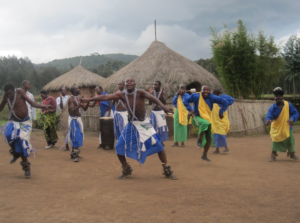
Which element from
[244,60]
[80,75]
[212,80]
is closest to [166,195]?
[244,60]

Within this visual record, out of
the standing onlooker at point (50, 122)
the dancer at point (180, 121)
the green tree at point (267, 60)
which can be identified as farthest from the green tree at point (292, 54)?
the standing onlooker at point (50, 122)

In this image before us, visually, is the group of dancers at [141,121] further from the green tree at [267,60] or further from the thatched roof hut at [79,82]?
the thatched roof hut at [79,82]

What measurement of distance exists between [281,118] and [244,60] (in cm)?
764

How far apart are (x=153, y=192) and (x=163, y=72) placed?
10.4 metres

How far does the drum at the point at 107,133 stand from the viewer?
8.03m

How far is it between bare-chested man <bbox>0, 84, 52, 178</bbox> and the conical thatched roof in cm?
880

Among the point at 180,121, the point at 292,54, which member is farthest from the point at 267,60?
the point at 180,121

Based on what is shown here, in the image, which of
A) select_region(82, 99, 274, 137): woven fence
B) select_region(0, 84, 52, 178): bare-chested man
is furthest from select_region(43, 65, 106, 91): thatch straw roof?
select_region(0, 84, 52, 178): bare-chested man

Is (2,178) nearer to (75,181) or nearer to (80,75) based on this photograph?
(75,181)

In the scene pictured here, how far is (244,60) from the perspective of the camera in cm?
1316

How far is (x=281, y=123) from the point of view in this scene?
6105 mm

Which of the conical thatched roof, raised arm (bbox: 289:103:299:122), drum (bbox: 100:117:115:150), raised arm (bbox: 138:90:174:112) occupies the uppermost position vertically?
the conical thatched roof

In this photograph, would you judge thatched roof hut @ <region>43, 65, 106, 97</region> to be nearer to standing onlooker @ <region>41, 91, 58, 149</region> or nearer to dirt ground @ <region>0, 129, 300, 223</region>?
standing onlooker @ <region>41, 91, 58, 149</region>

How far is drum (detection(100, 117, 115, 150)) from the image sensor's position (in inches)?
316
